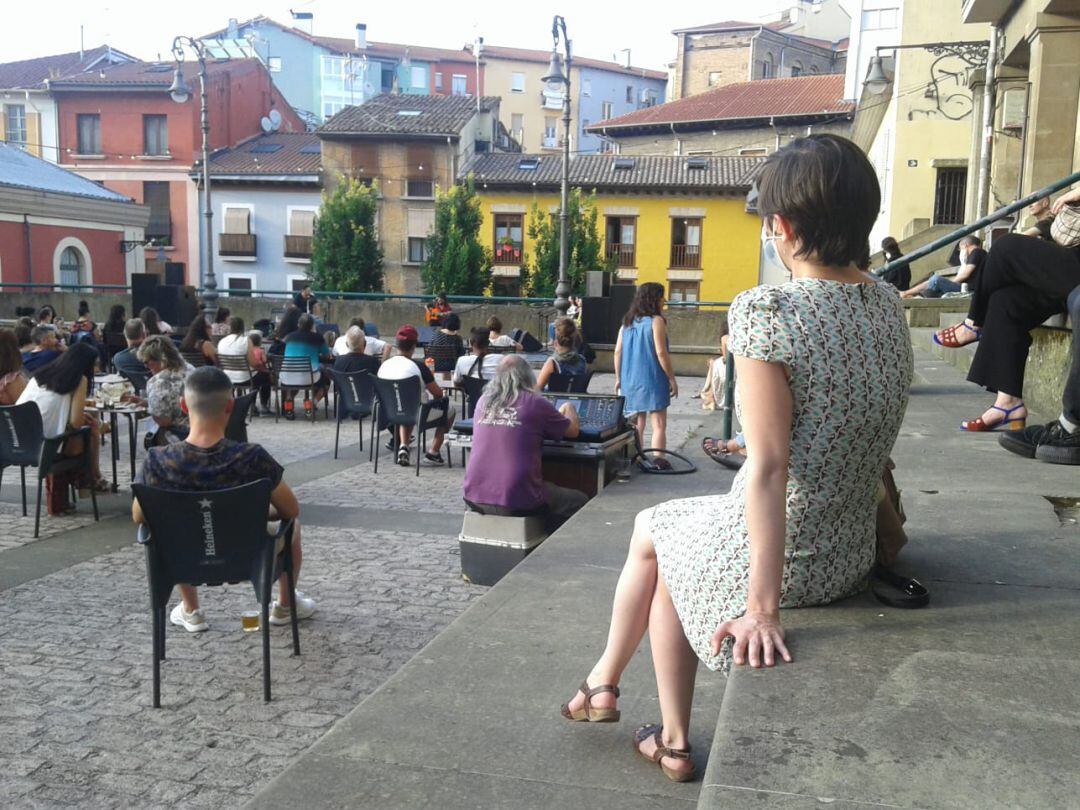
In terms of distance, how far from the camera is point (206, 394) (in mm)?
4750

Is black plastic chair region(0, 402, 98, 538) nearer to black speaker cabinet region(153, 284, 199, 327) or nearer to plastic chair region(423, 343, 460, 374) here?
plastic chair region(423, 343, 460, 374)

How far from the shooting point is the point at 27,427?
7.25 metres

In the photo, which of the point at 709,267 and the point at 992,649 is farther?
the point at 709,267

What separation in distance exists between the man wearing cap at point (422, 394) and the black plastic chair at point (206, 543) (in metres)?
5.69

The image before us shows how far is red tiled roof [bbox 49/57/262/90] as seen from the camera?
4794cm

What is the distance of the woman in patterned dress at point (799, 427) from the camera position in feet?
7.32

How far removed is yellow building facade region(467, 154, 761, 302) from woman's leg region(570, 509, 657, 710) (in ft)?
140

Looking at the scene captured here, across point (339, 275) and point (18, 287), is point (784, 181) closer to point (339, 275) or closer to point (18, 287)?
point (18, 287)

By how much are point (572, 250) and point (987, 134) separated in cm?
2595

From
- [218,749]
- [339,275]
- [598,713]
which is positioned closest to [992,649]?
[598,713]

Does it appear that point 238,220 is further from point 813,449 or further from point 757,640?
point 757,640

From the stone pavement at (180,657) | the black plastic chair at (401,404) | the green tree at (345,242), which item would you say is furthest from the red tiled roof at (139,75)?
the stone pavement at (180,657)

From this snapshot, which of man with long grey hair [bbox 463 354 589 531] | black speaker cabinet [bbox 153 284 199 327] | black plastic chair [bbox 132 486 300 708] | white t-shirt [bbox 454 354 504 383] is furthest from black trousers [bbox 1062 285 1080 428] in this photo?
black speaker cabinet [bbox 153 284 199 327]

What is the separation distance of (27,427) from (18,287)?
23.9 metres
